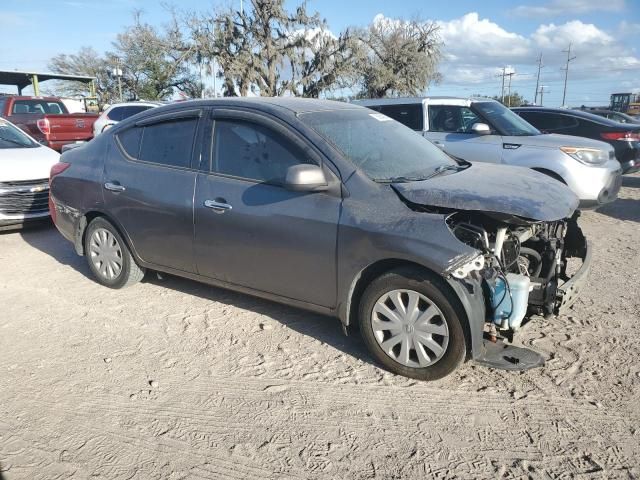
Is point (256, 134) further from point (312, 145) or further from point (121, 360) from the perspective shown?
point (121, 360)

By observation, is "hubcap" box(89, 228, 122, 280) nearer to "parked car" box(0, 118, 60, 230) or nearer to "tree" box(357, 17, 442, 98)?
"parked car" box(0, 118, 60, 230)

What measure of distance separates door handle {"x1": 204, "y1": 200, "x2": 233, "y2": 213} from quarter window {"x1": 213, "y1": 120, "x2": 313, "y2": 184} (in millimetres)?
238

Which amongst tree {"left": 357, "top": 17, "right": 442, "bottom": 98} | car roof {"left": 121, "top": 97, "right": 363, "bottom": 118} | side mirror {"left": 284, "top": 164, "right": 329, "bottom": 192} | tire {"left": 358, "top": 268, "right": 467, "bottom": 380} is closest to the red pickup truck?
car roof {"left": 121, "top": 97, "right": 363, "bottom": 118}

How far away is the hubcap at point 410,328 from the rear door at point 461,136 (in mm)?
4528

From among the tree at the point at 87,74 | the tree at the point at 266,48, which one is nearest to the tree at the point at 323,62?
the tree at the point at 266,48

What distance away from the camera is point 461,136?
7.78m

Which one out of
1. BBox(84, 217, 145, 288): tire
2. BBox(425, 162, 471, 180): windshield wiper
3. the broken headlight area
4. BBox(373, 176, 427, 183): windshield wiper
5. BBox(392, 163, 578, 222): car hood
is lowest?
BBox(84, 217, 145, 288): tire

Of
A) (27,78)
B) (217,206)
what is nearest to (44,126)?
(217,206)

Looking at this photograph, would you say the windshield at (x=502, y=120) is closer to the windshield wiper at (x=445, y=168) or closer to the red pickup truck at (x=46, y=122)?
the windshield wiper at (x=445, y=168)

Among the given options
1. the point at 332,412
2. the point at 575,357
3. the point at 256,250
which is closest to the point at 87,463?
the point at 332,412

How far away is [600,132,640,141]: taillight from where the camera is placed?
995 cm

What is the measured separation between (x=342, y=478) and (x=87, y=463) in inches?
51.5

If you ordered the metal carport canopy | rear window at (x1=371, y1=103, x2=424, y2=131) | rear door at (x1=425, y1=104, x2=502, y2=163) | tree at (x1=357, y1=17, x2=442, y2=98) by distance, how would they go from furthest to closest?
tree at (x1=357, y1=17, x2=442, y2=98), the metal carport canopy, rear window at (x1=371, y1=103, x2=424, y2=131), rear door at (x1=425, y1=104, x2=502, y2=163)

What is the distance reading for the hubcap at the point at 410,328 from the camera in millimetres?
3270
